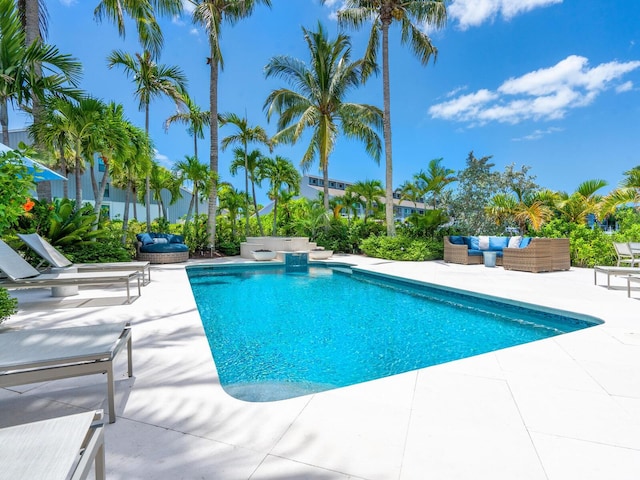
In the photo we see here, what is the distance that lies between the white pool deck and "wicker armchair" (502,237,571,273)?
6.06 meters

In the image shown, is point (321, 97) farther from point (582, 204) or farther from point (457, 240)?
point (582, 204)

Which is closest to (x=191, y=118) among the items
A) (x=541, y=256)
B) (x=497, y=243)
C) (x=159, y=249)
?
(x=159, y=249)

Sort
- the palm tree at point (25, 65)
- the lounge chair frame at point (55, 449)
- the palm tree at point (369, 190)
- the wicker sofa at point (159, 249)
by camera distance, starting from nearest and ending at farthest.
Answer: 1. the lounge chair frame at point (55, 449)
2. the palm tree at point (25, 65)
3. the wicker sofa at point (159, 249)
4. the palm tree at point (369, 190)

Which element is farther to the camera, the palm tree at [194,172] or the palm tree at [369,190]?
the palm tree at [369,190]

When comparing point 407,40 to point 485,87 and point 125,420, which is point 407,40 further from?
point 125,420

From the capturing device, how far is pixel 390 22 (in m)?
12.6

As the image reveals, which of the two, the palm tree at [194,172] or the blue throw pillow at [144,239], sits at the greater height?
the palm tree at [194,172]

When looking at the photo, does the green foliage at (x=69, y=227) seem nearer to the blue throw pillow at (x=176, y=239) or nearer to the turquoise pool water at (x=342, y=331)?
the turquoise pool water at (x=342, y=331)

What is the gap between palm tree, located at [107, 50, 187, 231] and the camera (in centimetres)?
1191

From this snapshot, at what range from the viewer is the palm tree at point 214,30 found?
478 inches

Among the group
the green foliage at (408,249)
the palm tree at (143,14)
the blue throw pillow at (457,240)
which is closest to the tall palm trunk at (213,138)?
the palm tree at (143,14)

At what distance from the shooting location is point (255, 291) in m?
7.64

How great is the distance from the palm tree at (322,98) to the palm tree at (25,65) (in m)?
8.94

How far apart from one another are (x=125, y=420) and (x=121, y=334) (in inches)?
23.6
